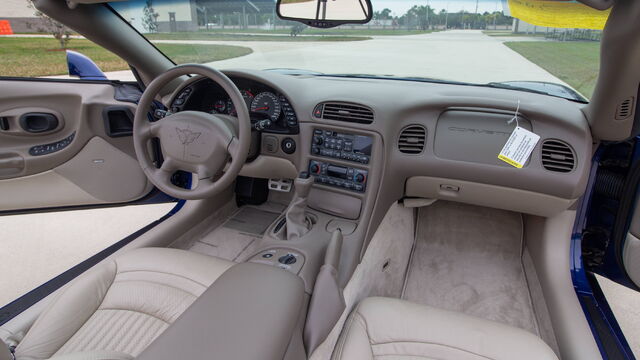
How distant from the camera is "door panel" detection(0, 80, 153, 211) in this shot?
218 cm

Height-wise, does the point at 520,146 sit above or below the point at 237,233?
→ above

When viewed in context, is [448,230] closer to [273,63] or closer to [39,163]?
[273,63]

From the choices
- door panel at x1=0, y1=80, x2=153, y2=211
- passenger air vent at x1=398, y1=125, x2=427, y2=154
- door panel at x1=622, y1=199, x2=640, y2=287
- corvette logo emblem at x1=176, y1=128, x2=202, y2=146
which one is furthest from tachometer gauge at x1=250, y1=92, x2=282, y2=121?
door panel at x1=622, y1=199, x2=640, y2=287

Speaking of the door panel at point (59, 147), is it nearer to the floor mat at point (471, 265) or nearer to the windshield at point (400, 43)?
the windshield at point (400, 43)

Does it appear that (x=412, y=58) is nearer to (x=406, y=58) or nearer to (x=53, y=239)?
(x=406, y=58)

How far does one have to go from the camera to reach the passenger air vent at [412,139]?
1815mm

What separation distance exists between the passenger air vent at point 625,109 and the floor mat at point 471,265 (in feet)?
3.36

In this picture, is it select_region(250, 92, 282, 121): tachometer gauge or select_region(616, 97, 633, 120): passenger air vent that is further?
select_region(250, 92, 282, 121): tachometer gauge

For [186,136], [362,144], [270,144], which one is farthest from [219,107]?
[362,144]

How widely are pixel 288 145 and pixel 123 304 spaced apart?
1.04 m

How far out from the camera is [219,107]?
2020mm

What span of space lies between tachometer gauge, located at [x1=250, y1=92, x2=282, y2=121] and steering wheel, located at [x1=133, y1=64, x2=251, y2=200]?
0.42 m

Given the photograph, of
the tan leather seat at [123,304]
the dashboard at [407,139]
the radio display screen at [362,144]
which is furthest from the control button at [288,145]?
the tan leather seat at [123,304]

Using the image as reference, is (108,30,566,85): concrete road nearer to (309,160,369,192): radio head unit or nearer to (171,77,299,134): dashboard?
(171,77,299,134): dashboard
